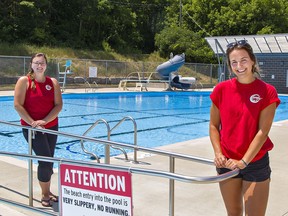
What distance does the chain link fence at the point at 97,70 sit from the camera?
25.2 m

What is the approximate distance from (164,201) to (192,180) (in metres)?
2.28

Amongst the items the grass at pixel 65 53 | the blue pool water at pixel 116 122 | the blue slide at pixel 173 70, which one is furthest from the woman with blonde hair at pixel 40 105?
the grass at pixel 65 53

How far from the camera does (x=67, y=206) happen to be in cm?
294

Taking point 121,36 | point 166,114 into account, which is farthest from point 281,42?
point 121,36

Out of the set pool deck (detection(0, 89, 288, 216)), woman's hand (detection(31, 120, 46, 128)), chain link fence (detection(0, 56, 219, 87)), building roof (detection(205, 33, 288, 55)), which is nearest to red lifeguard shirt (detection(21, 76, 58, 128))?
woman's hand (detection(31, 120, 46, 128))

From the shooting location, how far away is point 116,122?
13203 mm

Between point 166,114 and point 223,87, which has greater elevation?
point 223,87

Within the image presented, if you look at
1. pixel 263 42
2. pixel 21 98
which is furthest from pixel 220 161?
pixel 263 42

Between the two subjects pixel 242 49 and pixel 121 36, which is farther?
pixel 121 36

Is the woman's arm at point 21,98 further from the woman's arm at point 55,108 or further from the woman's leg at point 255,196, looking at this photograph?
the woman's leg at point 255,196

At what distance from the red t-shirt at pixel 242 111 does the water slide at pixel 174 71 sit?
22.6 metres

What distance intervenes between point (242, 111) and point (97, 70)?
2805 centimetres

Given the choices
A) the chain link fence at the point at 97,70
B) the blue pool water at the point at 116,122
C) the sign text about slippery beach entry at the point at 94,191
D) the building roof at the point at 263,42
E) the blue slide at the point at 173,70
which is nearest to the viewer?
the sign text about slippery beach entry at the point at 94,191

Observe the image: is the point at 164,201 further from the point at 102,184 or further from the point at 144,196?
the point at 102,184
